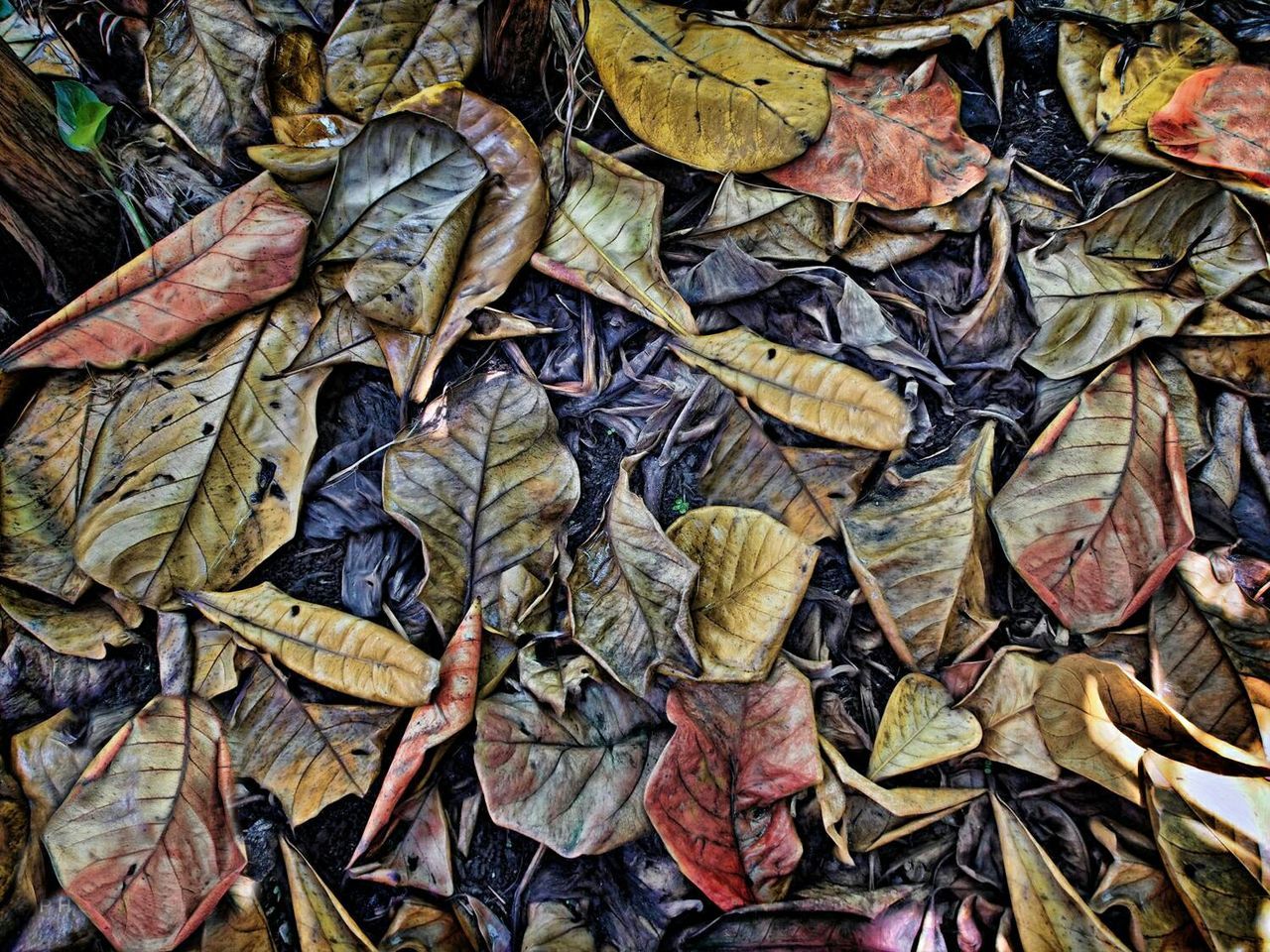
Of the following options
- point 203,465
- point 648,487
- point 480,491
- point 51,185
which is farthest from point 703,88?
point 51,185

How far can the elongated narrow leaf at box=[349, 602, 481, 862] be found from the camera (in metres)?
1.27

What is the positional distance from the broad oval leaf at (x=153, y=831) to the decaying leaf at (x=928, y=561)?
113 centimetres

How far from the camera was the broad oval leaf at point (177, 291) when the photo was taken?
1461mm

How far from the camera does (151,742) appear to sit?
132 centimetres

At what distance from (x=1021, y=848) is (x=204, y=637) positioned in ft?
4.58

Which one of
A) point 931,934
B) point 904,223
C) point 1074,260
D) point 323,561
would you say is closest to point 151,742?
point 323,561

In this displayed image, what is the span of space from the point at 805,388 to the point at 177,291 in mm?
1164

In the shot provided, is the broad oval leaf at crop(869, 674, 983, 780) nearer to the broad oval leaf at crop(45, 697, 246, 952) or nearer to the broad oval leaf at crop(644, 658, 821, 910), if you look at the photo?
the broad oval leaf at crop(644, 658, 821, 910)

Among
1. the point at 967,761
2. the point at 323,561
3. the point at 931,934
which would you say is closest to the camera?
the point at 931,934

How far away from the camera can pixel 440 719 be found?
4.21ft

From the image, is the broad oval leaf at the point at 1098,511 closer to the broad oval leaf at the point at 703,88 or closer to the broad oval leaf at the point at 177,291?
the broad oval leaf at the point at 703,88

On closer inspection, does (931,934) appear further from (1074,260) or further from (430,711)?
(1074,260)

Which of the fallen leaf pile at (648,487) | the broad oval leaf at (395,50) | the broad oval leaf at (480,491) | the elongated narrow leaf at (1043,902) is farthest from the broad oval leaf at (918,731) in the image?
the broad oval leaf at (395,50)

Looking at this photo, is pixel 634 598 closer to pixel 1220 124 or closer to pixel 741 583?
pixel 741 583
